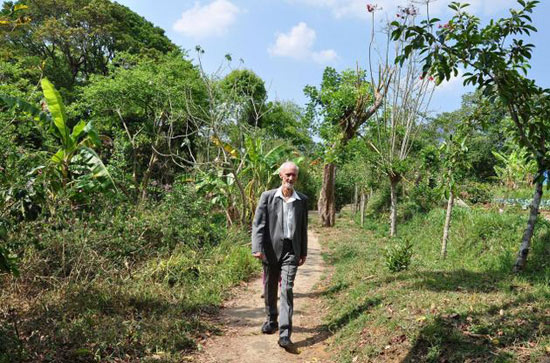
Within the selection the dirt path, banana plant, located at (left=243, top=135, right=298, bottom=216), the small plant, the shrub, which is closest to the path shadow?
the dirt path

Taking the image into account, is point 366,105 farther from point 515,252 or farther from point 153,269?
point 153,269

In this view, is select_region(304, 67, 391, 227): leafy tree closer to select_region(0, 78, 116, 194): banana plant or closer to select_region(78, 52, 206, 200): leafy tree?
select_region(78, 52, 206, 200): leafy tree

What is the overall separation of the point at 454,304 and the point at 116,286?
411cm

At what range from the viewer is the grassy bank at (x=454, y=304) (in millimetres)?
3486

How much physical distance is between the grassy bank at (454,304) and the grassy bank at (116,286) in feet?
6.19

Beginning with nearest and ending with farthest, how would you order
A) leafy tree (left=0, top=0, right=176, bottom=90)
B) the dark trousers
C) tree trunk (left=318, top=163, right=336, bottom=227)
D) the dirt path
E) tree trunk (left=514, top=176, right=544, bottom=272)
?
the dirt path < the dark trousers < tree trunk (left=514, top=176, right=544, bottom=272) < tree trunk (left=318, top=163, right=336, bottom=227) < leafy tree (left=0, top=0, right=176, bottom=90)

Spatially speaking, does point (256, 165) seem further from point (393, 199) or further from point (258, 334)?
point (258, 334)

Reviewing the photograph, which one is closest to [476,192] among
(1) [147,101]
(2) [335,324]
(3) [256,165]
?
(3) [256,165]

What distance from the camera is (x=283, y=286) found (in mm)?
4445

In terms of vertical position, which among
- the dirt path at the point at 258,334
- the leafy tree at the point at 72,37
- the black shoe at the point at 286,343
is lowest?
the dirt path at the point at 258,334

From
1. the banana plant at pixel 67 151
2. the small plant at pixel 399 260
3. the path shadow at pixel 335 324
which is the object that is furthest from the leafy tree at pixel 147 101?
the path shadow at pixel 335 324

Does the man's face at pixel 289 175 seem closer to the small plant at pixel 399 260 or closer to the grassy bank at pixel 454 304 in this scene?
the grassy bank at pixel 454 304

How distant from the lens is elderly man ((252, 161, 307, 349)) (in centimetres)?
446

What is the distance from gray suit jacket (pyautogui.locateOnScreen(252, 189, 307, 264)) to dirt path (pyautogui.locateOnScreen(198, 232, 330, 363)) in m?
0.97
